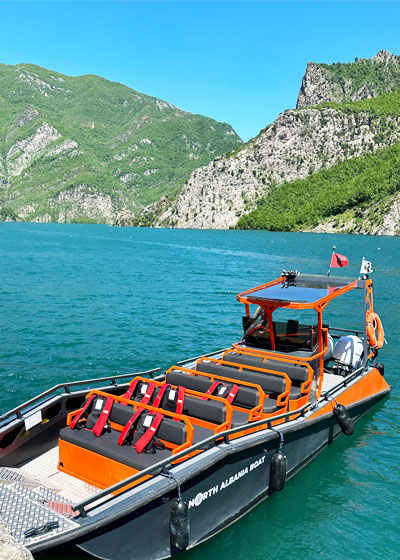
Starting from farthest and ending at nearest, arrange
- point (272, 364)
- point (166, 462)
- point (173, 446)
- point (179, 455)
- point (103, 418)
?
point (272, 364) < point (103, 418) < point (173, 446) < point (179, 455) < point (166, 462)

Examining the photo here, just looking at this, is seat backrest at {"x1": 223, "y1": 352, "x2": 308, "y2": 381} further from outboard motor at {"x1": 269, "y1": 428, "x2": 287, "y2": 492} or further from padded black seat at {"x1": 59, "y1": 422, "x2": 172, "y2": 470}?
padded black seat at {"x1": 59, "y1": 422, "x2": 172, "y2": 470}

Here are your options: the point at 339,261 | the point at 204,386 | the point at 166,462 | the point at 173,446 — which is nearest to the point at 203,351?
the point at 339,261

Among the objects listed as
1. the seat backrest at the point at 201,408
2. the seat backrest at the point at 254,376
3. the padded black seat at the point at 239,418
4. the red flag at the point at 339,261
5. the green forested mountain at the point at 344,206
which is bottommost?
the padded black seat at the point at 239,418

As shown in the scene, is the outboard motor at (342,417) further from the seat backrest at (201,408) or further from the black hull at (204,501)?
A: the seat backrest at (201,408)

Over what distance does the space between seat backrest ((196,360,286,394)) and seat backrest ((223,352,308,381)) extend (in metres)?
0.28

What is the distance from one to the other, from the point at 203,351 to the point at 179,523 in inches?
544

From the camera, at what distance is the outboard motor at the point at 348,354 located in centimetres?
1433

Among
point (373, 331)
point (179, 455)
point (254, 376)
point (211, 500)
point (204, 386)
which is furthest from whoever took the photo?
point (373, 331)

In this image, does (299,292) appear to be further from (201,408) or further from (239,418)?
(201,408)

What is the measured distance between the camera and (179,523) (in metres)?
6.84

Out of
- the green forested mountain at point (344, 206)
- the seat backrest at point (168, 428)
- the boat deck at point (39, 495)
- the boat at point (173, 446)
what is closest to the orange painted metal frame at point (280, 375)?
the boat at point (173, 446)

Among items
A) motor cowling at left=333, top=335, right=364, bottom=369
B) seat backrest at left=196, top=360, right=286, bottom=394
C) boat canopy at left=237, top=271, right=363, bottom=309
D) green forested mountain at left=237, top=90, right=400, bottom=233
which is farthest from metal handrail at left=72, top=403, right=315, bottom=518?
green forested mountain at left=237, top=90, right=400, bottom=233

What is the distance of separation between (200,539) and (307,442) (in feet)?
12.0

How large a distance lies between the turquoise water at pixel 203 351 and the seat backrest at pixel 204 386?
6.58ft
